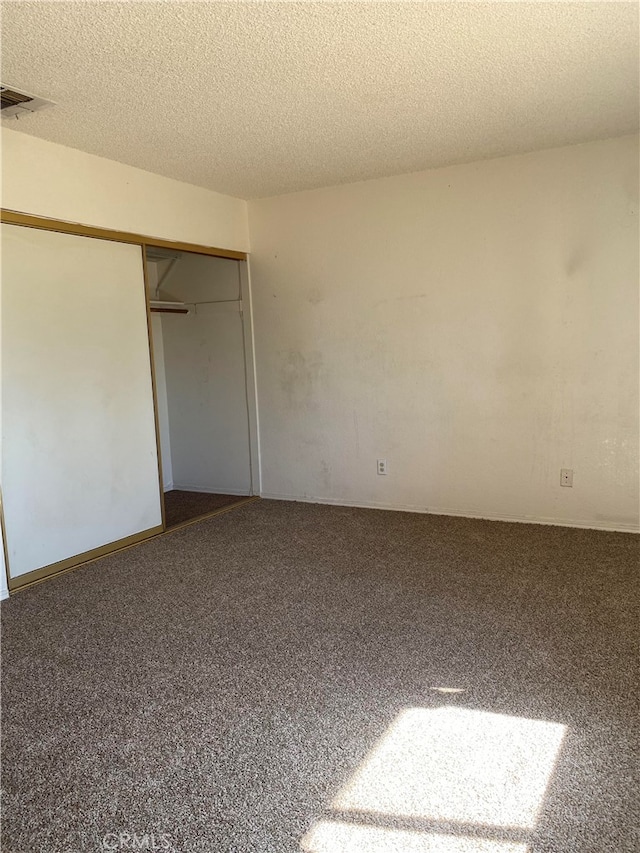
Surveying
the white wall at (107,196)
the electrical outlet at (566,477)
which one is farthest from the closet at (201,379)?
the electrical outlet at (566,477)

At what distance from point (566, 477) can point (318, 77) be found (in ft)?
9.62

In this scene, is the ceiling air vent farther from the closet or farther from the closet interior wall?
the closet interior wall

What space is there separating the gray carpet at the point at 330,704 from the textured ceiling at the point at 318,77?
2501 millimetres

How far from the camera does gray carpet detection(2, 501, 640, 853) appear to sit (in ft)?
5.44

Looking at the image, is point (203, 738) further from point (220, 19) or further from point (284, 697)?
point (220, 19)

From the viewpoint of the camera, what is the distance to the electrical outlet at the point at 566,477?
4.11 meters

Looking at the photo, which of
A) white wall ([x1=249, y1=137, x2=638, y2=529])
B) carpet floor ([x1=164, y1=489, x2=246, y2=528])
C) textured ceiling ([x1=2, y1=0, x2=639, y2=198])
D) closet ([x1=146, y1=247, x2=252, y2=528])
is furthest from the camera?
closet ([x1=146, y1=247, x2=252, y2=528])

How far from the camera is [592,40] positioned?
2.47m

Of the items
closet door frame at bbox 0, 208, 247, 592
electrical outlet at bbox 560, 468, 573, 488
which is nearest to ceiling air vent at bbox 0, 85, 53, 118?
closet door frame at bbox 0, 208, 247, 592

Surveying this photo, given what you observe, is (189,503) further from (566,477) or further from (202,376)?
(566,477)

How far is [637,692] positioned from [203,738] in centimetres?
157

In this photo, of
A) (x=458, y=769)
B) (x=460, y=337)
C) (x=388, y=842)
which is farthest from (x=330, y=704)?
(x=460, y=337)

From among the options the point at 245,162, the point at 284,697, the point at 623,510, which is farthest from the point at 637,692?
the point at 245,162

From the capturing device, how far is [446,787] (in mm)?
1776
